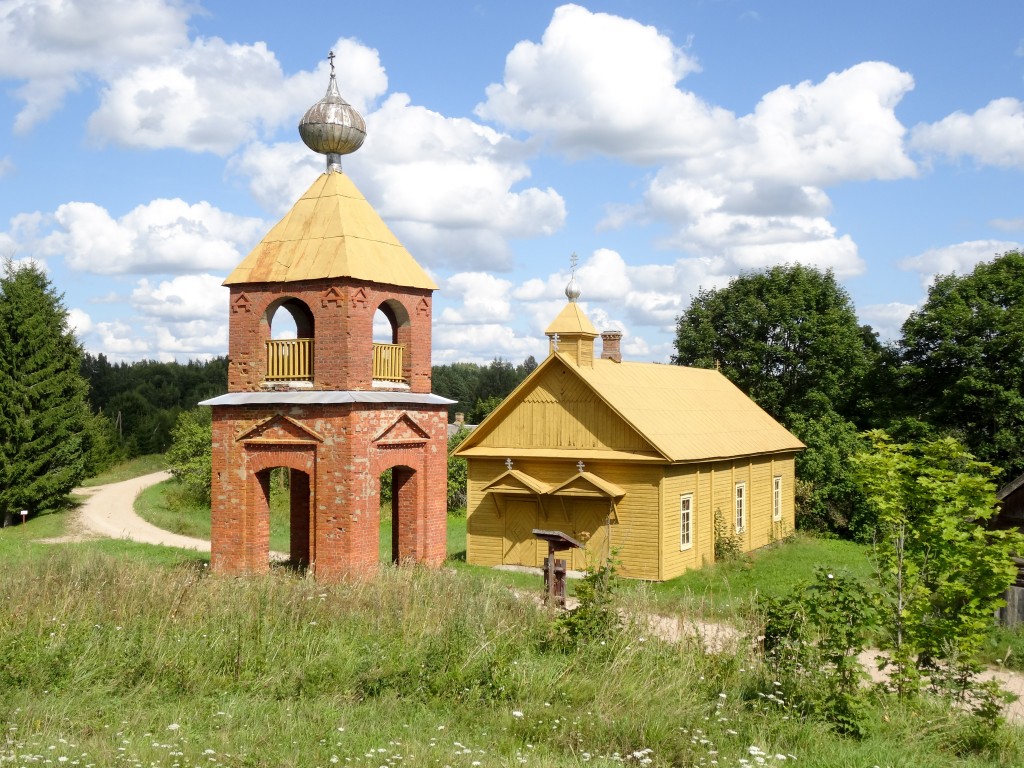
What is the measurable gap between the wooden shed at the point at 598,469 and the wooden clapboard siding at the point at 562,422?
26 mm

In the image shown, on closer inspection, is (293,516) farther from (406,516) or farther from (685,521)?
(685,521)

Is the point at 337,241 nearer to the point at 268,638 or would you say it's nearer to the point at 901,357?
the point at 268,638

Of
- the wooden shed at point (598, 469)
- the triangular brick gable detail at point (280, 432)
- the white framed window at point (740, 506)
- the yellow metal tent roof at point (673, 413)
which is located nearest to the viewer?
the triangular brick gable detail at point (280, 432)

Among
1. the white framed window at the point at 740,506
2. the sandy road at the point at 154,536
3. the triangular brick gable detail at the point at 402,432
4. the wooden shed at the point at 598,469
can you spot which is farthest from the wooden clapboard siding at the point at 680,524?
the triangular brick gable detail at the point at 402,432

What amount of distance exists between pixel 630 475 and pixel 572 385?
2.74 meters

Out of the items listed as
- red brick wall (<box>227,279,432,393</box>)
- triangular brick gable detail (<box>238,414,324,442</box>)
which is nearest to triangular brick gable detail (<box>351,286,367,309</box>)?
red brick wall (<box>227,279,432,393</box>)

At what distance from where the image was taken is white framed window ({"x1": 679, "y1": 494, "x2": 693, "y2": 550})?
75.3 feet

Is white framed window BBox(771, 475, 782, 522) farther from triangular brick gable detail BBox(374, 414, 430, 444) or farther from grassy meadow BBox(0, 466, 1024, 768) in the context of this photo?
grassy meadow BBox(0, 466, 1024, 768)

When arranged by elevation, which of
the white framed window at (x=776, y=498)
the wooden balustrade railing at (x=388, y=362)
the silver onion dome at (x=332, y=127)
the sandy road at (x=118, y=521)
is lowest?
the sandy road at (x=118, y=521)

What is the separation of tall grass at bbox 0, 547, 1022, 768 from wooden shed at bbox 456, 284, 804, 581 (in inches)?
413

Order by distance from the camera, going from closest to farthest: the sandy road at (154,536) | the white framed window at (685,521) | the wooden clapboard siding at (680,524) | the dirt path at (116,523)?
the sandy road at (154,536) < the wooden clapboard siding at (680,524) < the white framed window at (685,521) < the dirt path at (116,523)

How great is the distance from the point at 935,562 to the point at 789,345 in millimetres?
30621

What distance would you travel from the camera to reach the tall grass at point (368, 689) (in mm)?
7914

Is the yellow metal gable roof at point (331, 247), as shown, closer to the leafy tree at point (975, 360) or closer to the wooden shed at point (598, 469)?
the wooden shed at point (598, 469)
